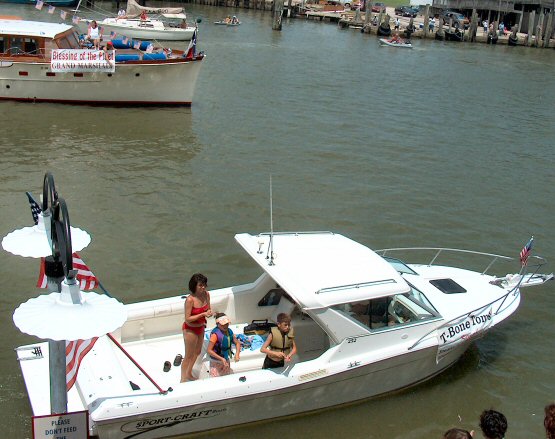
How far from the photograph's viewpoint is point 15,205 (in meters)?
A: 14.9

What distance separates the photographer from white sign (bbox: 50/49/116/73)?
878 inches

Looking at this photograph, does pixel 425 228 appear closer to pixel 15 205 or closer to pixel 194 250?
pixel 194 250

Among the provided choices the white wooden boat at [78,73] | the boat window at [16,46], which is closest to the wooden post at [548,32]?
the white wooden boat at [78,73]

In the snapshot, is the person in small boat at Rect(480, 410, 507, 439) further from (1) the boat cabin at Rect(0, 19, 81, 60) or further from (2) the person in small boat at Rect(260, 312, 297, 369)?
(1) the boat cabin at Rect(0, 19, 81, 60)

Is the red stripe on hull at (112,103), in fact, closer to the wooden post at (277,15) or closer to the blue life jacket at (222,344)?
the blue life jacket at (222,344)

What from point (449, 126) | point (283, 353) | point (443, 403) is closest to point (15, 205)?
point (283, 353)

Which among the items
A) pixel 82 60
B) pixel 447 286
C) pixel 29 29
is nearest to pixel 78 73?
pixel 82 60

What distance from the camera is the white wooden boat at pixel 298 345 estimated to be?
789cm

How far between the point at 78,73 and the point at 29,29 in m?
2.03

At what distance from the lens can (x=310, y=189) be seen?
17.2 m

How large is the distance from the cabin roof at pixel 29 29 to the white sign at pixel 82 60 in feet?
2.30

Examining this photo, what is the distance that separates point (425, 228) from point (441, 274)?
466 cm

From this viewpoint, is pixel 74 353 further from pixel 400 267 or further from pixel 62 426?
pixel 400 267

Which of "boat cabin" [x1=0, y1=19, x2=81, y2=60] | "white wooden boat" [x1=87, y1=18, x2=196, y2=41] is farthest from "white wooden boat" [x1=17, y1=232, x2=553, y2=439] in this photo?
"white wooden boat" [x1=87, y1=18, x2=196, y2=41]
